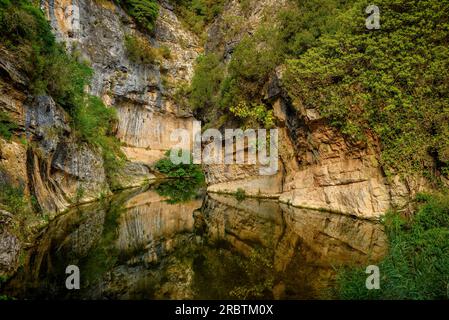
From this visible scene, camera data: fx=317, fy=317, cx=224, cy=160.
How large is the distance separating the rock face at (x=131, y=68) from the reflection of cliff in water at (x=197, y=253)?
→ 15.8 meters

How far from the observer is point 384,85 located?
1122 cm

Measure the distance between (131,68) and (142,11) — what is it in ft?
20.0

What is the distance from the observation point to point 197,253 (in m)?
8.52

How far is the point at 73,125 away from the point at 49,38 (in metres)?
4.03

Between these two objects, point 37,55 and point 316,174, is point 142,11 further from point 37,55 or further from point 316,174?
point 316,174

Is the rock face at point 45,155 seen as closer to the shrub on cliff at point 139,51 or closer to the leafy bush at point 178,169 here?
the leafy bush at point 178,169

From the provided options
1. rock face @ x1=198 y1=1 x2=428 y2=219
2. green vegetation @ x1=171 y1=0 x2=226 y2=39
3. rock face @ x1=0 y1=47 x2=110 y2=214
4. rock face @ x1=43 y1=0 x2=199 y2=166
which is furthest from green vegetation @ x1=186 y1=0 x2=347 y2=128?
green vegetation @ x1=171 y1=0 x2=226 y2=39

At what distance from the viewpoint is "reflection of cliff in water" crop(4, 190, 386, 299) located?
594cm

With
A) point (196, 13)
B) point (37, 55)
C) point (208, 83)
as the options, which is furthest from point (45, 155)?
point (196, 13)

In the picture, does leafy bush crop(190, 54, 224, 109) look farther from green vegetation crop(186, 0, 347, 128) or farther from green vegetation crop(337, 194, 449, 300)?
green vegetation crop(337, 194, 449, 300)

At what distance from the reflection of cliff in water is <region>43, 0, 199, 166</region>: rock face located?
15.8m
